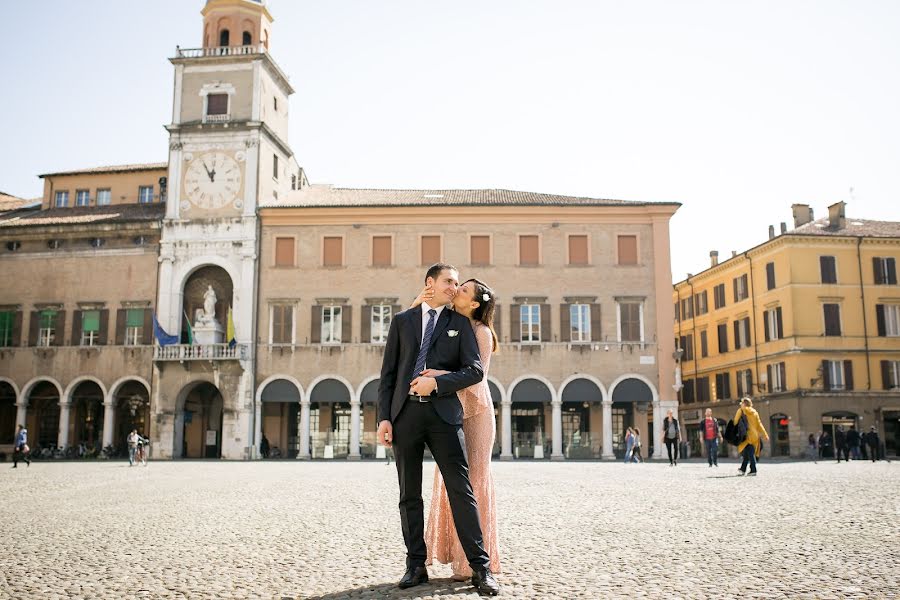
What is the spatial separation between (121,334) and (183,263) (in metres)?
4.20

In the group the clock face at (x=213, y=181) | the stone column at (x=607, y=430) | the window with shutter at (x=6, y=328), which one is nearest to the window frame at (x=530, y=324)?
the stone column at (x=607, y=430)

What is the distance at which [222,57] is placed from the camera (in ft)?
133

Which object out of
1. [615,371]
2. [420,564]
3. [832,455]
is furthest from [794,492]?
[832,455]

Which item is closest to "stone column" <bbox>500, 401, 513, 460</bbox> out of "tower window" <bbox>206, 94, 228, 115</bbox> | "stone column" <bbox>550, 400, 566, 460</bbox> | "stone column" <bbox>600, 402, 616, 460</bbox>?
"stone column" <bbox>550, 400, 566, 460</bbox>

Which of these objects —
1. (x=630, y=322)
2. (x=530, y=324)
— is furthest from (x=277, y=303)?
(x=630, y=322)

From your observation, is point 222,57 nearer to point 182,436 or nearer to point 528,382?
point 182,436

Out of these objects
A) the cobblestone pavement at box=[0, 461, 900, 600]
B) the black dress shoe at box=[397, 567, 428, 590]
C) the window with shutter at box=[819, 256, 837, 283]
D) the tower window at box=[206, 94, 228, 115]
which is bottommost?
the cobblestone pavement at box=[0, 461, 900, 600]

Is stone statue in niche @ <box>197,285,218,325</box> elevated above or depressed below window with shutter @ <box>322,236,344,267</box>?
below

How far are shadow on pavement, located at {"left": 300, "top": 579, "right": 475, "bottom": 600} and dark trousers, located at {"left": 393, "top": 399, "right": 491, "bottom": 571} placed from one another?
173 millimetres

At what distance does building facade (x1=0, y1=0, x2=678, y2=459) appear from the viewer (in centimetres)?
3734

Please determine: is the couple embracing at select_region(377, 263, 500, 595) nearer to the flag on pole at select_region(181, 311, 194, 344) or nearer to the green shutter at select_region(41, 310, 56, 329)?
the flag on pole at select_region(181, 311, 194, 344)

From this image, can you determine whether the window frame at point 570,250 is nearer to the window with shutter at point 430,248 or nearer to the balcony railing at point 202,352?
the window with shutter at point 430,248

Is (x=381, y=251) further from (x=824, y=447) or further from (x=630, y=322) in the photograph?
(x=824, y=447)

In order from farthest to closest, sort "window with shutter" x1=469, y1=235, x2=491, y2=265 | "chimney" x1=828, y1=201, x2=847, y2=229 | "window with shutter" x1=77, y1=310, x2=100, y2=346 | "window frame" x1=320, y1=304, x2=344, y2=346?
"chimney" x1=828, y1=201, x2=847, y2=229 → "window with shutter" x1=77, y1=310, x2=100, y2=346 → "window with shutter" x1=469, y1=235, x2=491, y2=265 → "window frame" x1=320, y1=304, x2=344, y2=346
